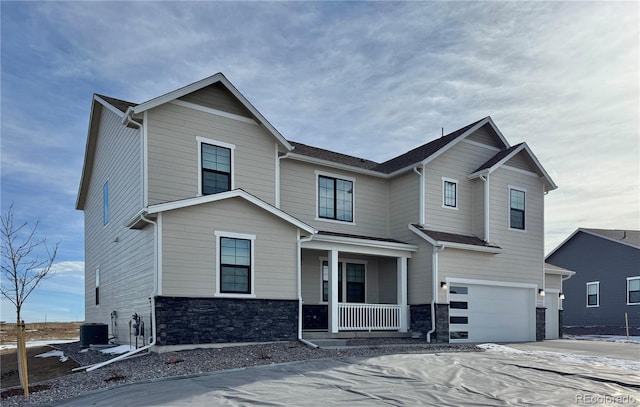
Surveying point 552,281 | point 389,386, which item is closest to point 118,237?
point 389,386

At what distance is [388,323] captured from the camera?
15.5 metres

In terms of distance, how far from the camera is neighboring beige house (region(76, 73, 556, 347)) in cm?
1186

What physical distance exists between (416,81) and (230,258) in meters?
8.98

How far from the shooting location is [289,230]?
43.6ft

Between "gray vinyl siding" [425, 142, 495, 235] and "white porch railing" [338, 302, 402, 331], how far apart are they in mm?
3239

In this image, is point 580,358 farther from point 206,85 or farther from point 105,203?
point 105,203

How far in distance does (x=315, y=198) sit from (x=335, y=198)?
0.90 m

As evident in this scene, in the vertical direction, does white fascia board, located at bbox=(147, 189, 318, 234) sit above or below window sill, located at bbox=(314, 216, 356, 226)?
above

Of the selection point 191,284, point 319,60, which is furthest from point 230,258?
point 319,60

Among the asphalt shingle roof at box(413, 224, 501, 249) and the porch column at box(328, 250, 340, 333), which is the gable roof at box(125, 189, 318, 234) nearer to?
the porch column at box(328, 250, 340, 333)

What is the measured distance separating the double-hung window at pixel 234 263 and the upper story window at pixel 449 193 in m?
7.67

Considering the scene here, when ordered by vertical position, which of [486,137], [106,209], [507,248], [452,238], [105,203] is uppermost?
[486,137]

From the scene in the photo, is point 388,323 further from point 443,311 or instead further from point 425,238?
point 425,238

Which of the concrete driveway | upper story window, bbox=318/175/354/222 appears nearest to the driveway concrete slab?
the concrete driveway
